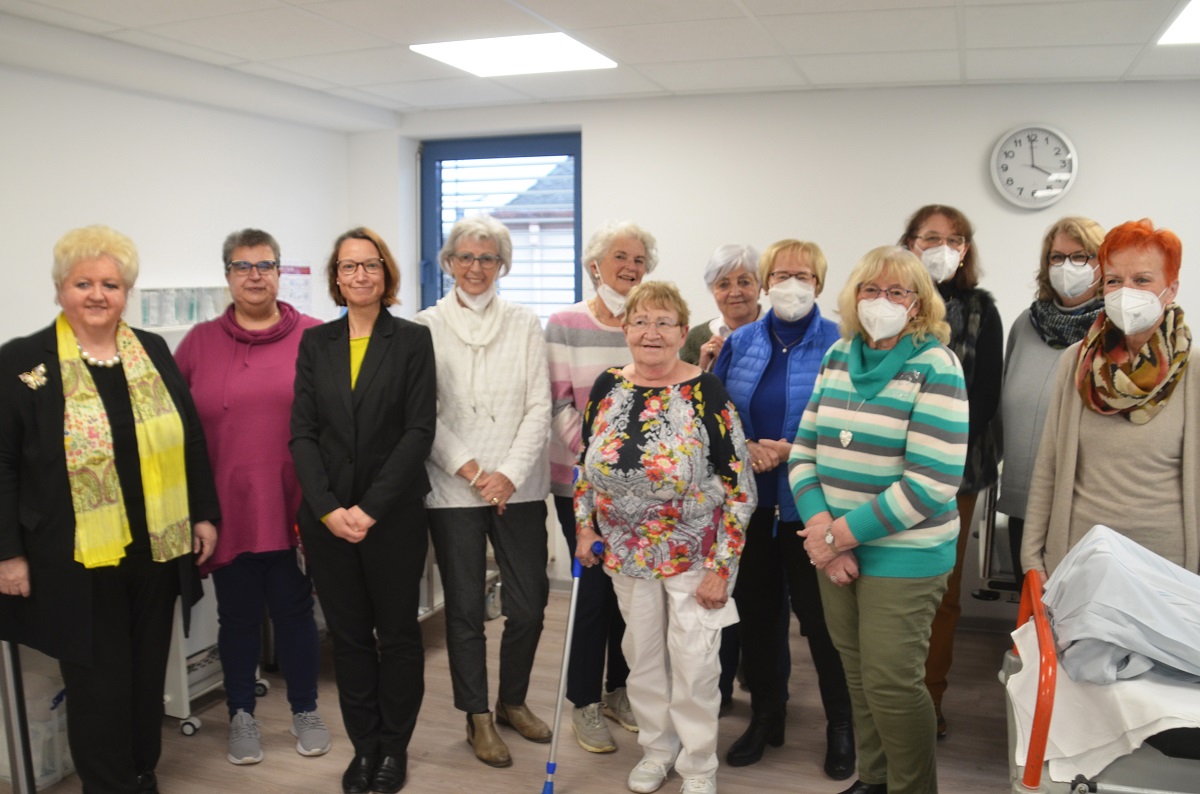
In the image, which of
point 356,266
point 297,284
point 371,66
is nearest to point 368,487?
point 356,266

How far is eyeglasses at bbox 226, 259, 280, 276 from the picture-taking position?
113 inches

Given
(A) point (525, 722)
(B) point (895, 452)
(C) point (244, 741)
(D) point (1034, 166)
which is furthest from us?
(D) point (1034, 166)

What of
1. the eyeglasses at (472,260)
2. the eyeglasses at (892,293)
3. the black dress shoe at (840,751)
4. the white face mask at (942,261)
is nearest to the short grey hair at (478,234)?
the eyeglasses at (472,260)

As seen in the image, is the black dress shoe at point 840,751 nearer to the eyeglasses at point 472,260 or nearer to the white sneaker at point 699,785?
the white sneaker at point 699,785

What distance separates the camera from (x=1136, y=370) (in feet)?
7.23

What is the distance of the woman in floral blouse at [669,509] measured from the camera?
8.34 feet

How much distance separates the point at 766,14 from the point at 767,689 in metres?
2.47

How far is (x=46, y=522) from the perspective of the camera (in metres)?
2.40

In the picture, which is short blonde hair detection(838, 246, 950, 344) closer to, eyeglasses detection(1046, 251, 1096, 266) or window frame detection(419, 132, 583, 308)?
eyeglasses detection(1046, 251, 1096, 266)

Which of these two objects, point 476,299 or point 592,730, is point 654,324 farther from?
point 592,730

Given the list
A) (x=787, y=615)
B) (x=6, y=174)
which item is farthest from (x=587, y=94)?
(x=787, y=615)

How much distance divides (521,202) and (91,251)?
12.8 feet

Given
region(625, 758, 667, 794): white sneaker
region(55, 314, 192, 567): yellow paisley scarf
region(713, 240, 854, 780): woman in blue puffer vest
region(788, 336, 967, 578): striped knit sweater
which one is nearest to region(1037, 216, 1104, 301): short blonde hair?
region(713, 240, 854, 780): woman in blue puffer vest

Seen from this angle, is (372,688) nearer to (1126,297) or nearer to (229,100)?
(1126,297)
